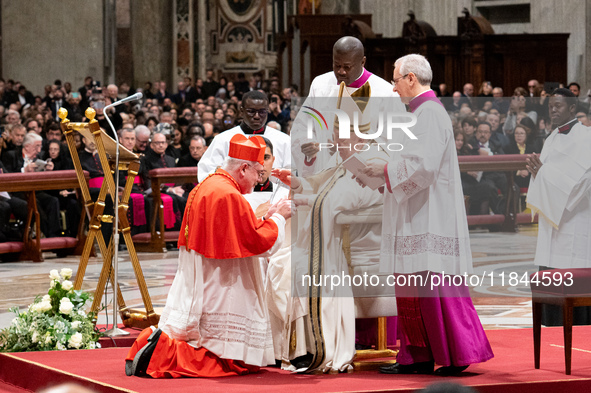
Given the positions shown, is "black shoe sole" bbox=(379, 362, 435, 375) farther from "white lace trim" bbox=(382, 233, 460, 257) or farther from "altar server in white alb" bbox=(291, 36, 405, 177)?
"altar server in white alb" bbox=(291, 36, 405, 177)

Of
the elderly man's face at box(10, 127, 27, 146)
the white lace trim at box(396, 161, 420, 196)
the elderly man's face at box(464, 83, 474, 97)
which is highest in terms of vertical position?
the elderly man's face at box(464, 83, 474, 97)

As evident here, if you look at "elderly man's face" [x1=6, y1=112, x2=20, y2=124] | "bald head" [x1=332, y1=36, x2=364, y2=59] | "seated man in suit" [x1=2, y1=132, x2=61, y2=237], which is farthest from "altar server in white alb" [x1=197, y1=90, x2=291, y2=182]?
"elderly man's face" [x1=6, y1=112, x2=20, y2=124]

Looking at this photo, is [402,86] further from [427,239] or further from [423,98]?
[427,239]

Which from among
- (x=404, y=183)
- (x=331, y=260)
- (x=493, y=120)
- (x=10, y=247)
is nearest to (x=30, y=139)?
(x=10, y=247)

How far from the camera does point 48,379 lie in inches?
196

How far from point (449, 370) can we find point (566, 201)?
229 centimetres

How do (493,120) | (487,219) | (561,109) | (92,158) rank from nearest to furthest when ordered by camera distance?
1. (561,109)
2. (92,158)
3. (487,219)
4. (493,120)

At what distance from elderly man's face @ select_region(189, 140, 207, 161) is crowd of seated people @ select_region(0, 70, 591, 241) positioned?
12mm

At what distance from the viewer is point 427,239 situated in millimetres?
4668

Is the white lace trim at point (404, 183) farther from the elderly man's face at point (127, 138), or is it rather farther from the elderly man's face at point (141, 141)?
the elderly man's face at point (141, 141)

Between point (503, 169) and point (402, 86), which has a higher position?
point (402, 86)

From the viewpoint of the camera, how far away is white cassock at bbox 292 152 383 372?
4.85m

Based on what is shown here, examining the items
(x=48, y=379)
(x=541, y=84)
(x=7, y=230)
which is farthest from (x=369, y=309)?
(x=541, y=84)

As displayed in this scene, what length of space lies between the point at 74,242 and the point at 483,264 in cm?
449
